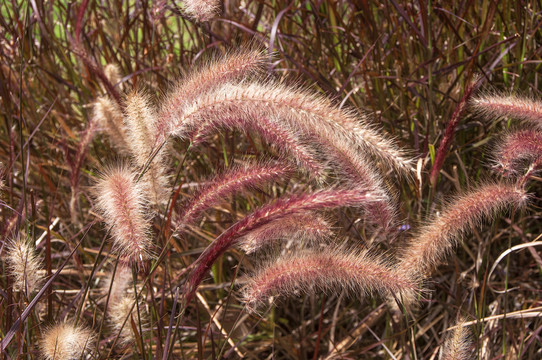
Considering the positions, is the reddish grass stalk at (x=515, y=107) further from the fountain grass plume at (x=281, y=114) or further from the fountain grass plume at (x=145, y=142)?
the fountain grass plume at (x=145, y=142)

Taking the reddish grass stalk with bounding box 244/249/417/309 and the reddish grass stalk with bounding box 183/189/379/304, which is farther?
the reddish grass stalk with bounding box 244/249/417/309

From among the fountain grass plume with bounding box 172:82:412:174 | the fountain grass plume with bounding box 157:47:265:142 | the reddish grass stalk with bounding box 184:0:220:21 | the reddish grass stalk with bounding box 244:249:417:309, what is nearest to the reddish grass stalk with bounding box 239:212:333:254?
the reddish grass stalk with bounding box 244:249:417:309

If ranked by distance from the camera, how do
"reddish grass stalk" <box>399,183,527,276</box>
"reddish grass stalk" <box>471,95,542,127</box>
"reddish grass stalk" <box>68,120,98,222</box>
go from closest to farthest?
"reddish grass stalk" <box>399,183,527,276</box> < "reddish grass stalk" <box>471,95,542,127</box> < "reddish grass stalk" <box>68,120,98,222</box>

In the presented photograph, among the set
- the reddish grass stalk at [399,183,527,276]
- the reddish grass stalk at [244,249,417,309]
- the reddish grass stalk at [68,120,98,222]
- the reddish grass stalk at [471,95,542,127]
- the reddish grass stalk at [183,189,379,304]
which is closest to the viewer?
the reddish grass stalk at [183,189,379,304]

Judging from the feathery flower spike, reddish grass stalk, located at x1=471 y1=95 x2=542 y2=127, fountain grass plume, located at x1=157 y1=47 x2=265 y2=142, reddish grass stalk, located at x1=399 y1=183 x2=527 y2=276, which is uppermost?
fountain grass plume, located at x1=157 y1=47 x2=265 y2=142

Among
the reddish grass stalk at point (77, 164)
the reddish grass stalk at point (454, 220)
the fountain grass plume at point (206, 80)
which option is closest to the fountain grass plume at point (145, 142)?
the fountain grass plume at point (206, 80)

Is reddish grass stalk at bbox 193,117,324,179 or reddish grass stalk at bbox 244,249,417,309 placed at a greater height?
reddish grass stalk at bbox 193,117,324,179

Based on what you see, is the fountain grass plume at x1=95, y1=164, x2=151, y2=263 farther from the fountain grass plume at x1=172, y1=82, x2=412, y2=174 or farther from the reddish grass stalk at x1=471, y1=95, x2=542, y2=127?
the reddish grass stalk at x1=471, y1=95, x2=542, y2=127
